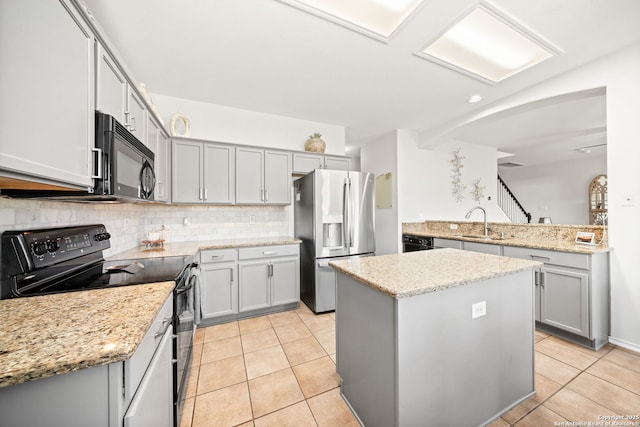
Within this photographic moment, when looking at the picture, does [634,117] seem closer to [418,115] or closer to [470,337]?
[418,115]

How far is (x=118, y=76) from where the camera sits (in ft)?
4.87

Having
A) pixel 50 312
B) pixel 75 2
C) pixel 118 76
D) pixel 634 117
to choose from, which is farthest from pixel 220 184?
pixel 634 117

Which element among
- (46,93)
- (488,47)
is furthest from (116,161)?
(488,47)

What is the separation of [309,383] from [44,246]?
1.79m

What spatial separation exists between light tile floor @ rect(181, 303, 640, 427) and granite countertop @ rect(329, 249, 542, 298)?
893 mm

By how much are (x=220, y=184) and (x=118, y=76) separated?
5.22 feet

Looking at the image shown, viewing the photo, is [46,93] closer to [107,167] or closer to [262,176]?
[107,167]

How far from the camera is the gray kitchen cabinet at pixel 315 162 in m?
3.42

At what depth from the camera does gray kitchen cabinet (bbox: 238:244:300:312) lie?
2.77 meters

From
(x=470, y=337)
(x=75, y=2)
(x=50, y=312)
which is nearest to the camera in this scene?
(x=50, y=312)

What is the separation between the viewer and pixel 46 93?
90 centimetres

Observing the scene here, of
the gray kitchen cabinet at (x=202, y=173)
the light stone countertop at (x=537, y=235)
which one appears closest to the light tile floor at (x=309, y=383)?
the light stone countertop at (x=537, y=235)

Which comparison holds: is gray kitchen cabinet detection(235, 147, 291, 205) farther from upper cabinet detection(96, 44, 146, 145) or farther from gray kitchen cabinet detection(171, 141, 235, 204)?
upper cabinet detection(96, 44, 146, 145)

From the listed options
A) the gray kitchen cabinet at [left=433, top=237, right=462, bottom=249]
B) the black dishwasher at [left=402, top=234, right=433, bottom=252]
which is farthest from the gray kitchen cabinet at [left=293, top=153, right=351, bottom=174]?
the gray kitchen cabinet at [left=433, top=237, right=462, bottom=249]
